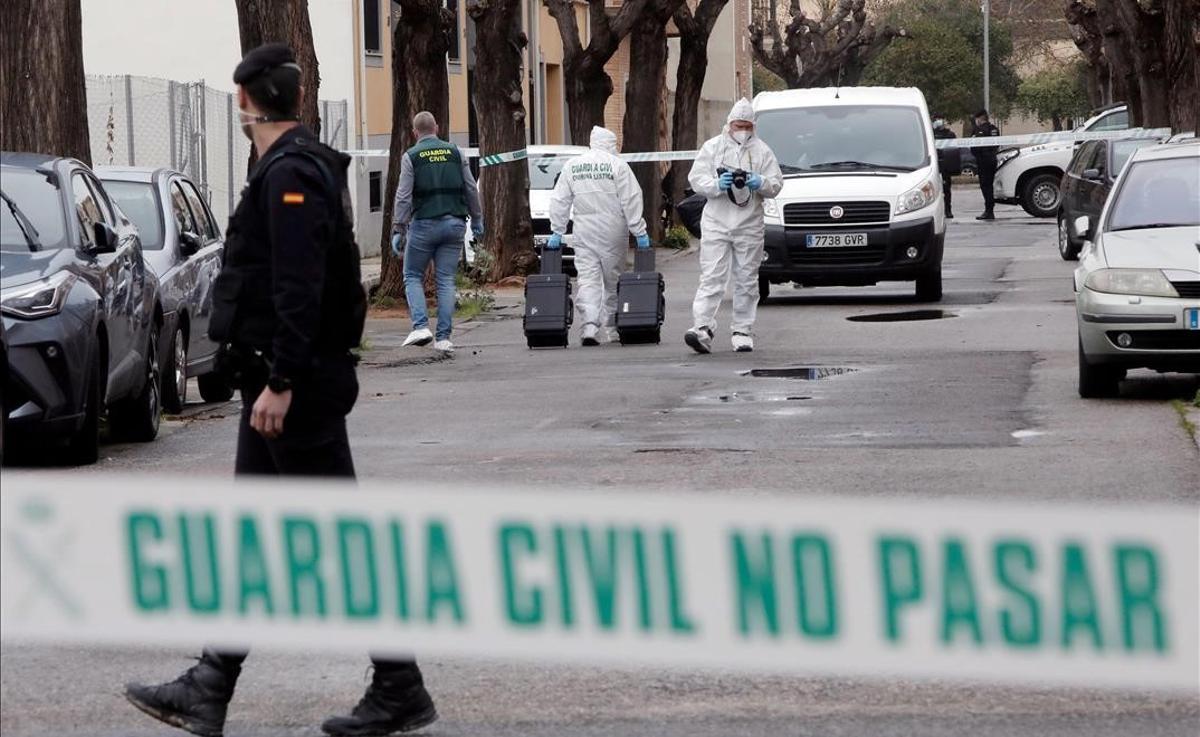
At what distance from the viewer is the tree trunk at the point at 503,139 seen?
91.3 ft

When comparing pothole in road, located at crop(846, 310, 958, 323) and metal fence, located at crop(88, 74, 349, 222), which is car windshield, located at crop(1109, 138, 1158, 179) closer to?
pothole in road, located at crop(846, 310, 958, 323)

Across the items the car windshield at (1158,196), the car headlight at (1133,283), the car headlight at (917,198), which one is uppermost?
the car headlight at (917,198)

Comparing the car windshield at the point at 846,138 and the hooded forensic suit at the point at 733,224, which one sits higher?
the car windshield at the point at 846,138

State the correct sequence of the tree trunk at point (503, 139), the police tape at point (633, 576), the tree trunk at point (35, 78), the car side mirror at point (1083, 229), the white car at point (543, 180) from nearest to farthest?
the police tape at point (633, 576), the car side mirror at point (1083, 229), the tree trunk at point (35, 78), the tree trunk at point (503, 139), the white car at point (543, 180)

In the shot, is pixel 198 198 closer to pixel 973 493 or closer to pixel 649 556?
pixel 973 493

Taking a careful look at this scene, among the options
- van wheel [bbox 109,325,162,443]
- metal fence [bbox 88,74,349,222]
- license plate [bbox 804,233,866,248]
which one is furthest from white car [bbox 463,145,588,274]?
van wheel [bbox 109,325,162,443]

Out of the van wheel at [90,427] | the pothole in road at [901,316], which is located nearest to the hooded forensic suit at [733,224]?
the pothole in road at [901,316]

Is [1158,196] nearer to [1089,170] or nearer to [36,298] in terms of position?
[36,298]

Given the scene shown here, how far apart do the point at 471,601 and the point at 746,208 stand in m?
12.4

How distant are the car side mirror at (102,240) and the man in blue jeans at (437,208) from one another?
681 cm

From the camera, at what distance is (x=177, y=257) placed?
48.7 ft

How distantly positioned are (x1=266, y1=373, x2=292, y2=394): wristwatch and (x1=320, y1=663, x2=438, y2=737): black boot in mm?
739

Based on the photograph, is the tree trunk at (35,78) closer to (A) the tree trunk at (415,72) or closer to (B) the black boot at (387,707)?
(A) the tree trunk at (415,72)

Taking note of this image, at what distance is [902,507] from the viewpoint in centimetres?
498
